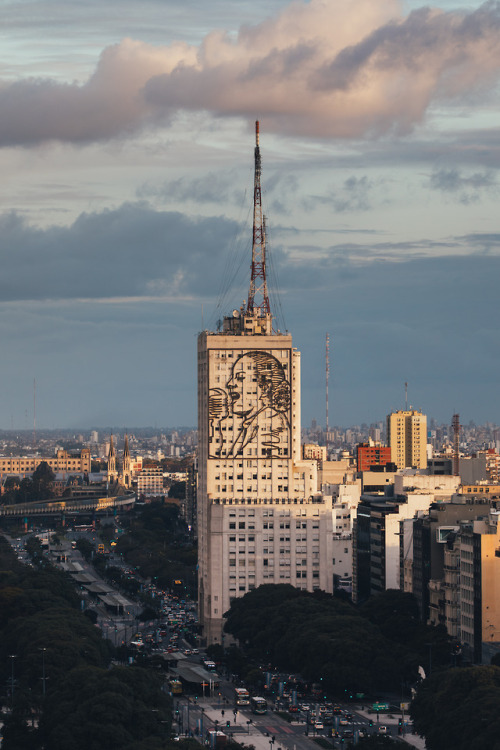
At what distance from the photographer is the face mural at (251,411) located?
623 feet

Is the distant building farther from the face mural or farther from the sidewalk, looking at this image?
the sidewalk

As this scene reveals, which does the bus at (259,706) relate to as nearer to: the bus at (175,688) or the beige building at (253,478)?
the bus at (175,688)

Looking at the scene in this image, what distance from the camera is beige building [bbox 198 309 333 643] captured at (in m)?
185

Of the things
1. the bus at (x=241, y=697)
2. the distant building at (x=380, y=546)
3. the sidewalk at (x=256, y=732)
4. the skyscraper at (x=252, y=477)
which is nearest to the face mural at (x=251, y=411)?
the skyscraper at (x=252, y=477)

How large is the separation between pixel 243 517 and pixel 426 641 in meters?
39.9

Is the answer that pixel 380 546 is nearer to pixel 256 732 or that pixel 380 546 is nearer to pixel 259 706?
pixel 259 706

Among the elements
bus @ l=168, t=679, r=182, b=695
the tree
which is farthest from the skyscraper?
the tree

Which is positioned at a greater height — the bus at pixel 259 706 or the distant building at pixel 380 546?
the distant building at pixel 380 546

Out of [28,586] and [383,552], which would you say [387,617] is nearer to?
[383,552]

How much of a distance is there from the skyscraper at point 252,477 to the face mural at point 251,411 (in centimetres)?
10

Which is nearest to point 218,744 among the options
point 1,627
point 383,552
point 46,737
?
point 46,737

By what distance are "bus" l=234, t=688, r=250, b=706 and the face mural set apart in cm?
4520

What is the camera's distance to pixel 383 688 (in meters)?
144

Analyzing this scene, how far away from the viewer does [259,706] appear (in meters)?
140
